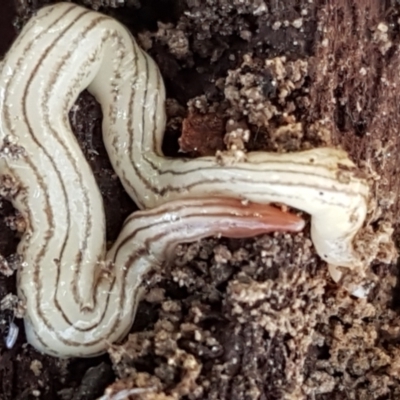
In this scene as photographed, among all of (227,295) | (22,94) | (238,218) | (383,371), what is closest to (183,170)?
(238,218)

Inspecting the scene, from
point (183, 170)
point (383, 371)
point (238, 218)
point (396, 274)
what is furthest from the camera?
point (396, 274)

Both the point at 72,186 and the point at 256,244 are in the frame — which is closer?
the point at 256,244

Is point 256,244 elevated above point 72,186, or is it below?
below

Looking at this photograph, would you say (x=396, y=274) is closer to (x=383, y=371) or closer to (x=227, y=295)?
(x=383, y=371)
